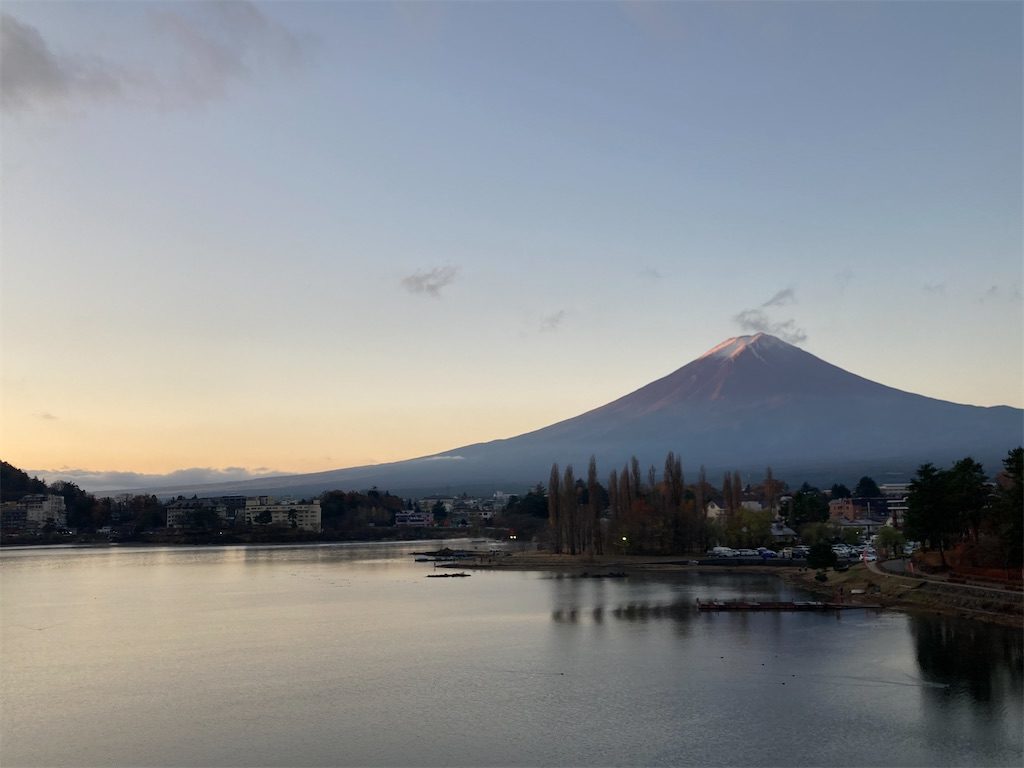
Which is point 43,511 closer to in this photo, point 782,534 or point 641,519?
point 641,519

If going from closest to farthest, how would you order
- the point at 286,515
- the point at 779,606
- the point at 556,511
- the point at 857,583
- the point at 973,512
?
the point at 973,512, the point at 779,606, the point at 857,583, the point at 556,511, the point at 286,515

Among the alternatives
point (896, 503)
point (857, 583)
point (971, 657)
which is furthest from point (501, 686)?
point (896, 503)

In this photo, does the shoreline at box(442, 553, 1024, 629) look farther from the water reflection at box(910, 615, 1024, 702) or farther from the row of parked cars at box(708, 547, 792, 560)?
the row of parked cars at box(708, 547, 792, 560)

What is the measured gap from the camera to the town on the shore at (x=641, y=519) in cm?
3675

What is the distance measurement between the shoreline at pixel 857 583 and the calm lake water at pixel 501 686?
4.96 feet

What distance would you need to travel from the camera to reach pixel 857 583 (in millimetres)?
43125

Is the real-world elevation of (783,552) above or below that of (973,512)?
below

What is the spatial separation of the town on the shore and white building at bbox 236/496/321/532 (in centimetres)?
28

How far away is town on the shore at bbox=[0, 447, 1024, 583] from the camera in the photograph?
121 feet

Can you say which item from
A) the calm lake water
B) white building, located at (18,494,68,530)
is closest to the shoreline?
the calm lake water

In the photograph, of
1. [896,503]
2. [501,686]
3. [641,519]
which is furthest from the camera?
[896,503]

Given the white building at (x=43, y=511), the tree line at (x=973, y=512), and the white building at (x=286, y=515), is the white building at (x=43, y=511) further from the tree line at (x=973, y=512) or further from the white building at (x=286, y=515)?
the tree line at (x=973, y=512)

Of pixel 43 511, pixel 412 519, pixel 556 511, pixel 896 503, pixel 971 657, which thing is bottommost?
pixel 971 657

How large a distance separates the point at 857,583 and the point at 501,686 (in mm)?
25504
